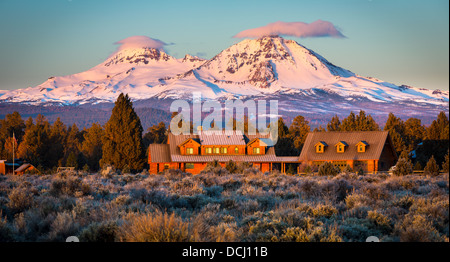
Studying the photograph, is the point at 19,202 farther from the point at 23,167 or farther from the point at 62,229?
the point at 23,167

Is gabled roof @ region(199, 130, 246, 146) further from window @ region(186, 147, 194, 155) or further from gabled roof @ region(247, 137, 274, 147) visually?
window @ region(186, 147, 194, 155)

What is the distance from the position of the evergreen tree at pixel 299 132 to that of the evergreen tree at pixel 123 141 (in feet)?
74.5

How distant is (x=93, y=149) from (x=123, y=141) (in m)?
17.1

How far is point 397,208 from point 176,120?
57.5 metres

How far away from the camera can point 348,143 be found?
175 feet

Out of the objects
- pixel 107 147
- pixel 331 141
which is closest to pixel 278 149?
pixel 331 141

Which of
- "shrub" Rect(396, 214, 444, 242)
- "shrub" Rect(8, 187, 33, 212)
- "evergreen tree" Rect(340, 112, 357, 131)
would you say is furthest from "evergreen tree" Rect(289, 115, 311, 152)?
"shrub" Rect(396, 214, 444, 242)

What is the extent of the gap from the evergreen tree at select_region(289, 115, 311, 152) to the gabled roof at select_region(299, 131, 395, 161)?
11.5 m

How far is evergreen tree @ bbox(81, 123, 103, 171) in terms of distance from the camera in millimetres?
62906

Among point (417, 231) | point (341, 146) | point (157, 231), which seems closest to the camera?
point (157, 231)

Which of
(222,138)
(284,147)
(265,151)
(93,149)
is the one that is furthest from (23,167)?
(284,147)

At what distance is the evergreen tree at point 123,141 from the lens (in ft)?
165

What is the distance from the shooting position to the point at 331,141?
5412 cm
